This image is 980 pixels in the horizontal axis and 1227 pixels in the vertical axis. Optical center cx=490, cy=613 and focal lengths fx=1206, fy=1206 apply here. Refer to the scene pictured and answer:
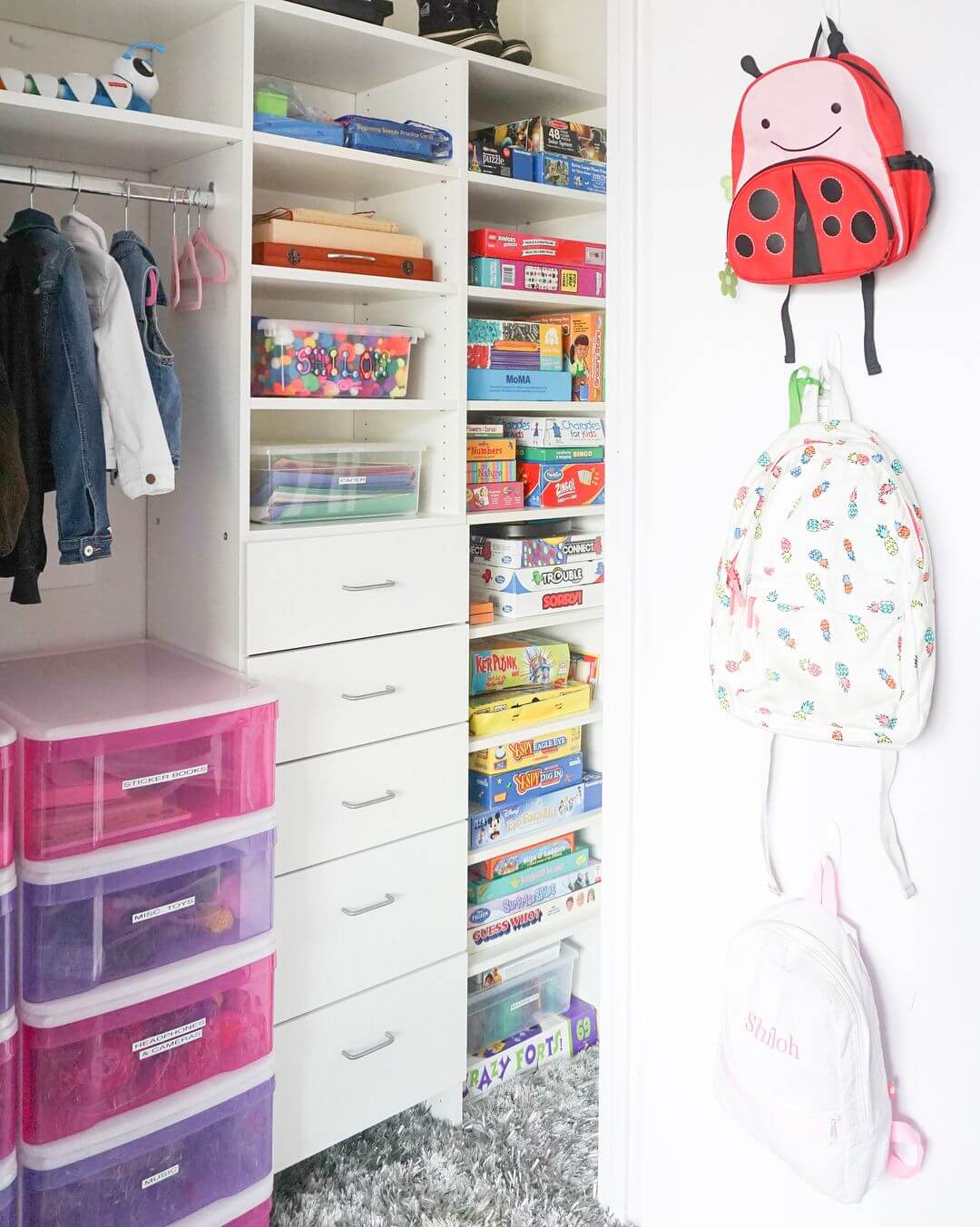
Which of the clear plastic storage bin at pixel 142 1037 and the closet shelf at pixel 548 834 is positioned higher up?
the closet shelf at pixel 548 834

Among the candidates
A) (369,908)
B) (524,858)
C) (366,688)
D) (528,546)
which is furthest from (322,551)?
(524,858)

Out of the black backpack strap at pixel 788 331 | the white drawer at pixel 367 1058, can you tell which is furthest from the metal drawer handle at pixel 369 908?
the black backpack strap at pixel 788 331

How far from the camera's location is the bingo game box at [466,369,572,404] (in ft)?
7.88

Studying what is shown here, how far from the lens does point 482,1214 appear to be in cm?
211

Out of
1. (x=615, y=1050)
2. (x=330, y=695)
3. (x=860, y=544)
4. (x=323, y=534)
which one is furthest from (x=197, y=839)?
(x=860, y=544)

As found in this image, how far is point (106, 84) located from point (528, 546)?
3.76ft

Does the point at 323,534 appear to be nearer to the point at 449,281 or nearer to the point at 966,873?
the point at 449,281

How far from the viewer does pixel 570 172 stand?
99.2 inches

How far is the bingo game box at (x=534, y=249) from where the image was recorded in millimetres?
2406

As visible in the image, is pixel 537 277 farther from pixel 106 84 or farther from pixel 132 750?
pixel 132 750

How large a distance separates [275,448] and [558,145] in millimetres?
955

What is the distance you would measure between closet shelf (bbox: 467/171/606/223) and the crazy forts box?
0.70 metres

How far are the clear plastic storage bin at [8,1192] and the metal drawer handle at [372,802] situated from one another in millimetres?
745

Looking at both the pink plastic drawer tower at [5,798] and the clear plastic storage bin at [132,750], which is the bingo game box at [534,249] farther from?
the pink plastic drawer tower at [5,798]
